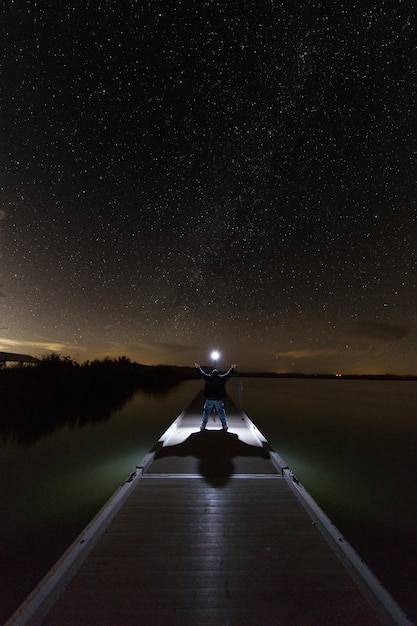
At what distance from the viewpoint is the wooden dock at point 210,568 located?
118 inches

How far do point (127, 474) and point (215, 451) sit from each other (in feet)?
12.8

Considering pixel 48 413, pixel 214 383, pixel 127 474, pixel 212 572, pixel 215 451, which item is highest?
pixel 214 383

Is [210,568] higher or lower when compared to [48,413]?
lower

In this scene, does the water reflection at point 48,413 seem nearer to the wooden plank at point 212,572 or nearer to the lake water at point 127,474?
the lake water at point 127,474

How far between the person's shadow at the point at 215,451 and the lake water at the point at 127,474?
2118 mm

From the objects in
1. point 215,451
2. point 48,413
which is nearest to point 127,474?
point 215,451

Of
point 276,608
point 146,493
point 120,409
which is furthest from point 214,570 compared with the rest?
point 120,409

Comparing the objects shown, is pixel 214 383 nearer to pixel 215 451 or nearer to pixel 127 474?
pixel 215 451

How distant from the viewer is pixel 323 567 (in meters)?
3.68

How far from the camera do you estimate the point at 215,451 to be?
8.98 m

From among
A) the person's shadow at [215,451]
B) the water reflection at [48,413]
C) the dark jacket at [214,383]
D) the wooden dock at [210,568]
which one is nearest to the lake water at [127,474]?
the water reflection at [48,413]

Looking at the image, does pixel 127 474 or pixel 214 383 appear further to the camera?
pixel 127 474

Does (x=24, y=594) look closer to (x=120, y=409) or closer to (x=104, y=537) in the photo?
(x=104, y=537)

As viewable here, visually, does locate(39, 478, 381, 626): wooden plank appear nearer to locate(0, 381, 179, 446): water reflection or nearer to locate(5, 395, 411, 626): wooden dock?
locate(5, 395, 411, 626): wooden dock
